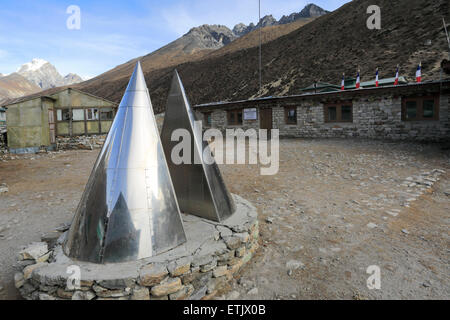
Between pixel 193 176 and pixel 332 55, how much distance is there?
118 ft

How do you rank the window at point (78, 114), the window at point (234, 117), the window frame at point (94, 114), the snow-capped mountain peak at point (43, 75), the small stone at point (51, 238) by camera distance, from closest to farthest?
the small stone at point (51, 238) → the window at point (78, 114) → the window frame at point (94, 114) → the window at point (234, 117) → the snow-capped mountain peak at point (43, 75)

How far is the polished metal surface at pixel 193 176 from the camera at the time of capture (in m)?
4.15

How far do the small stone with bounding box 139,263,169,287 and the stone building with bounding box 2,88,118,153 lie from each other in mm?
16754

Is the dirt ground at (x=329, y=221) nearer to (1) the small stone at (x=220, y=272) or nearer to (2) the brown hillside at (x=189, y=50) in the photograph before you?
(1) the small stone at (x=220, y=272)

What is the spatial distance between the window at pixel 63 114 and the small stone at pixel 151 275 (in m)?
18.1

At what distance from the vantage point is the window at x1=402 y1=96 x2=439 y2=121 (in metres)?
12.1

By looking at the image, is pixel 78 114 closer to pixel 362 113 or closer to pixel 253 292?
pixel 362 113

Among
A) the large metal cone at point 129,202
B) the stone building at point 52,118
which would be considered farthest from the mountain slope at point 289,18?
the large metal cone at point 129,202

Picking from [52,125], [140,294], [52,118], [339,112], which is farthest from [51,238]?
[52,118]

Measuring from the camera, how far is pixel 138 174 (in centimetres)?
312

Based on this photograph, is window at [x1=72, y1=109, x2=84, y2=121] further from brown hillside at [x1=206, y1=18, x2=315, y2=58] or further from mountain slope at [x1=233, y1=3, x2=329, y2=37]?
mountain slope at [x1=233, y1=3, x2=329, y2=37]
